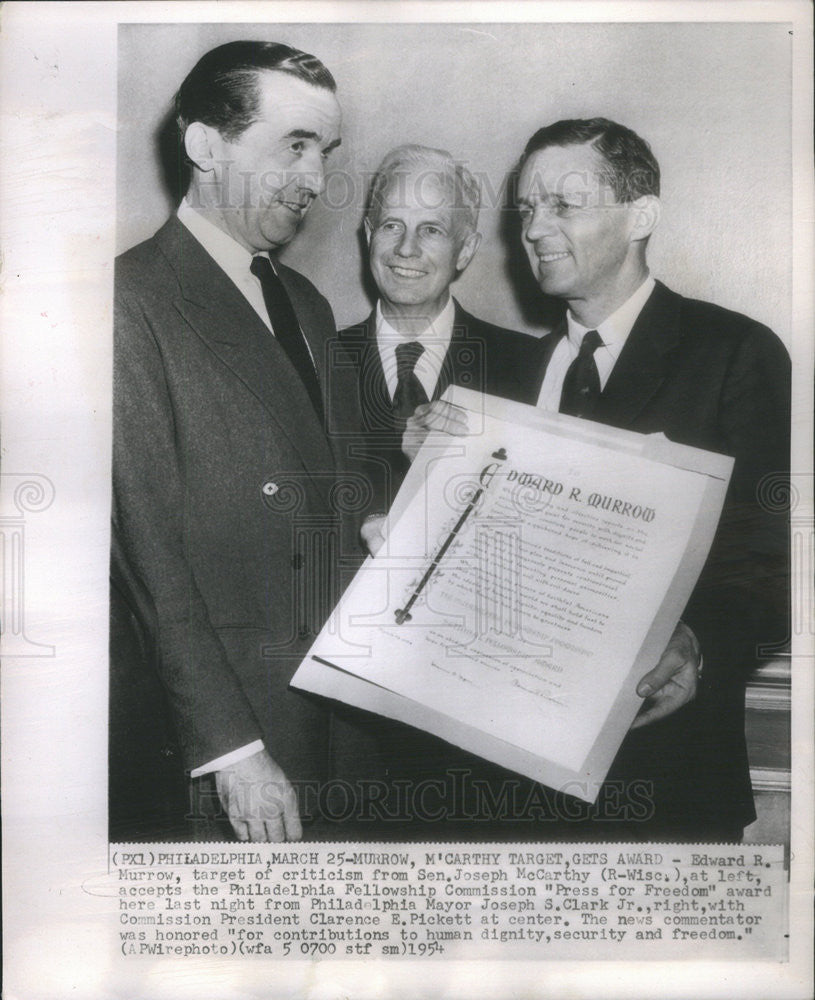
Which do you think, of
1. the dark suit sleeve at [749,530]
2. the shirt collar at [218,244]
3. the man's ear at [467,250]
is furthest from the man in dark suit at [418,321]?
the dark suit sleeve at [749,530]

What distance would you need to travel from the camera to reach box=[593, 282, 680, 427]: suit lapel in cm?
78

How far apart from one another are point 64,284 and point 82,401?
0.12m

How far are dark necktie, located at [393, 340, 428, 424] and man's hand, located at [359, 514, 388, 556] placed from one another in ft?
0.32

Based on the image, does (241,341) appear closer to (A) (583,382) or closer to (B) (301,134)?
(B) (301,134)

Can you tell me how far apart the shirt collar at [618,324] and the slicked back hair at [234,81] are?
0.34 metres

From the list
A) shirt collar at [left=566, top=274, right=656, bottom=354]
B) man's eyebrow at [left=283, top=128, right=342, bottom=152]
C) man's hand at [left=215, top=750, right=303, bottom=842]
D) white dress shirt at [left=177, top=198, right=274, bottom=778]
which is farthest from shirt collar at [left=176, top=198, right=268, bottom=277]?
man's hand at [left=215, top=750, right=303, bottom=842]

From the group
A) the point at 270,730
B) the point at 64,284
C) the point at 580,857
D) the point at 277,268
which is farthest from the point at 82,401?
the point at 580,857

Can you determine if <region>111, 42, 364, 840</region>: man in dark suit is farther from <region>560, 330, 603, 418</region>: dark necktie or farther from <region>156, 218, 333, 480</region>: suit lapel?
<region>560, 330, 603, 418</region>: dark necktie

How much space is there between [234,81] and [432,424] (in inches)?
15.4

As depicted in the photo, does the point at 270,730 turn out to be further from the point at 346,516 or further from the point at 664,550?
the point at 664,550

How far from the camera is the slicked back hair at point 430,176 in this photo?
793 mm

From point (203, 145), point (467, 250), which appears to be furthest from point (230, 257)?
point (467, 250)

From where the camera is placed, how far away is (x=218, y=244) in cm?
79

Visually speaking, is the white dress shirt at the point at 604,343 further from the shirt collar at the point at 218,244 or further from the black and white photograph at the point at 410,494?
the shirt collar at the point at 218,244
